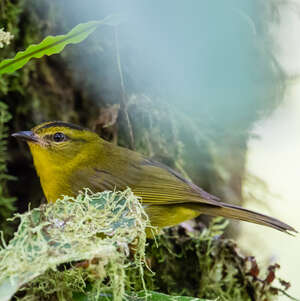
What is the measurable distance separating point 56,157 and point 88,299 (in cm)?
195

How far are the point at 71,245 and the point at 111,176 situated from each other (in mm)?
1999

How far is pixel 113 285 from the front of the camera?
1669 millimetres

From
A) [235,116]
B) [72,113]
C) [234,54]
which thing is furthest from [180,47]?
[72,113]

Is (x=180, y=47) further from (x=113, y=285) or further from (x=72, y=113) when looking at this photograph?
(x=72, y=113)

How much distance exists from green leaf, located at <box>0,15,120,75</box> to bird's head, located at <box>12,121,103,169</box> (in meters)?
0.97

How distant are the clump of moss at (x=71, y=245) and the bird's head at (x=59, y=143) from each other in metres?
1.70

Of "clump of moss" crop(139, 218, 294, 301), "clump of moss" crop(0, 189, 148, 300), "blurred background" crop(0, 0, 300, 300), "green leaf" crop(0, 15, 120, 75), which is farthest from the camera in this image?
"clump of moss" crop(139, 218, 294, 301)

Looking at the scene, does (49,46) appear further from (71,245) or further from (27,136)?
(71,245)

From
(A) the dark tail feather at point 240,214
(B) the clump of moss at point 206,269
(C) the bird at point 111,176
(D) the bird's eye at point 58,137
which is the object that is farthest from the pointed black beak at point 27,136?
(A) the dark tail feather at point 240,214

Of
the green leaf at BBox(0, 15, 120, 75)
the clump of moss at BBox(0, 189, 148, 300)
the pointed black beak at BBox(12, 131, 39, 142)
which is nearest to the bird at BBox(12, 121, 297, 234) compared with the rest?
the pointed black beak at BBox(12, 131, 39, 142)

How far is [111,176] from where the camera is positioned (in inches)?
140

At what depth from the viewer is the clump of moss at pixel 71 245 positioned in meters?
1.50

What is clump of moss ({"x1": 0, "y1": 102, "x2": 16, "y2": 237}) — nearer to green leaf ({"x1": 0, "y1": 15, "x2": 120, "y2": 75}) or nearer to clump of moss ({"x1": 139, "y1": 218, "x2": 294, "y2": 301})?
clump of moss ({"x1": 139, "y1": 218, "x2": 294, "y2": 301})

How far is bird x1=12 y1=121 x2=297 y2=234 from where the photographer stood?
3.41 metres
